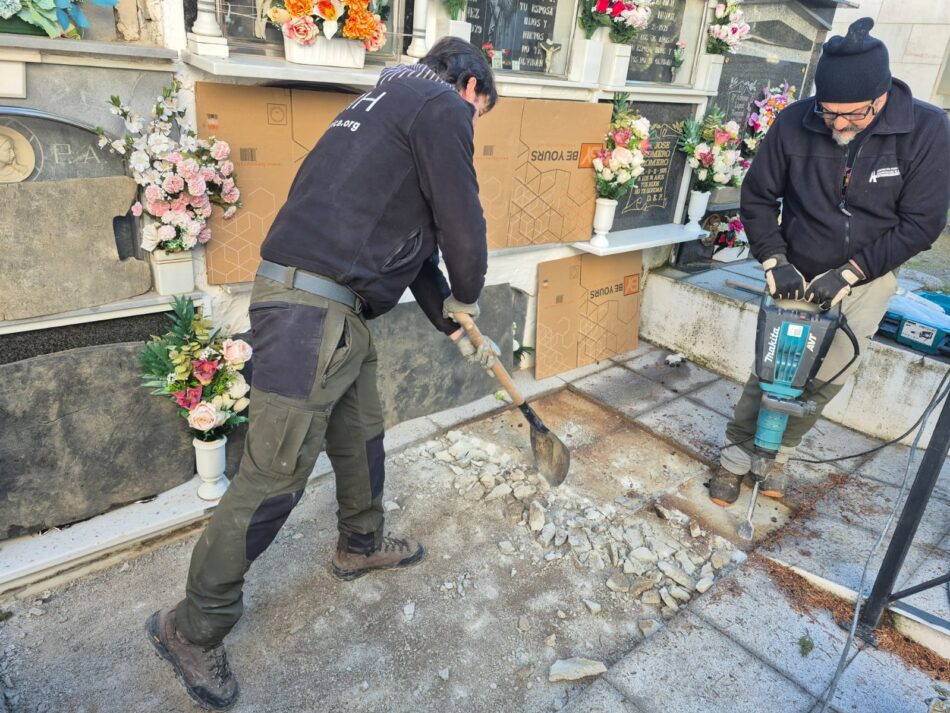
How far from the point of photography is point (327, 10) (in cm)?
275

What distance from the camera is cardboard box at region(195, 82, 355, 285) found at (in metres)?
2.80

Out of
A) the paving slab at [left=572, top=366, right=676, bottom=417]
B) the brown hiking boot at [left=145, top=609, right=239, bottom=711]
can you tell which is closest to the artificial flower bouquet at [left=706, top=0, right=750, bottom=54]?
the paving slab at [left=572, top=366, right=676, bottom=417]

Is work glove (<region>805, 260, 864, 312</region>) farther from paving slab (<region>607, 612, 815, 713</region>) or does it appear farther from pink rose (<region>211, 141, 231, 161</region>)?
pink rose (<region>211, 141, 231, 161</region>)

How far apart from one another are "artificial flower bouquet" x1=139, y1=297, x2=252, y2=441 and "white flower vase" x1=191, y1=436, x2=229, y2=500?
37 millimetres

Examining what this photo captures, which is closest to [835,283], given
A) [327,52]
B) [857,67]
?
[857,67]

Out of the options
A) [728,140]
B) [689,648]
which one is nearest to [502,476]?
[689,648]

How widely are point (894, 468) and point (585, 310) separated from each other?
2.17m

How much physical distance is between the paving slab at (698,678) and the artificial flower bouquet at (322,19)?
2773 mm

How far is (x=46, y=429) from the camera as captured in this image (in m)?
2.67

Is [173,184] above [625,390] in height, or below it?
above

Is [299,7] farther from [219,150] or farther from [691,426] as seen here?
[691,426]

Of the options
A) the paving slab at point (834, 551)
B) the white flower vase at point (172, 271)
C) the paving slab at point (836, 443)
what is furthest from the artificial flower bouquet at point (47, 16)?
the paving slab at point (836, 443)

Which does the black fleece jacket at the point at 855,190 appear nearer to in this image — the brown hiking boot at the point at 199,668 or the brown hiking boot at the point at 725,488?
the brown hiking boot at the point at 725,488

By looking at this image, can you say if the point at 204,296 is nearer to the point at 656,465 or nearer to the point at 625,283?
the point at 656,465
